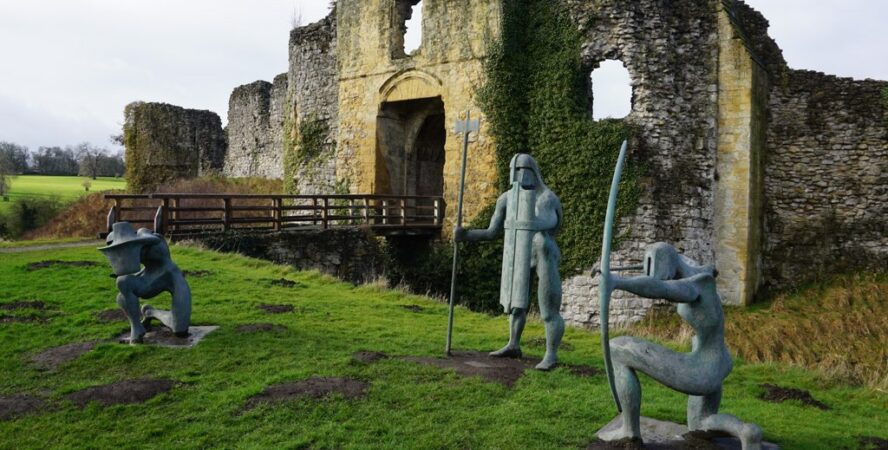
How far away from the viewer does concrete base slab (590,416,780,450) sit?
5.32m

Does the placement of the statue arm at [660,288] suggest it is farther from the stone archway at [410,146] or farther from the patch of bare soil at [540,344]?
the stone archway at [410,146]

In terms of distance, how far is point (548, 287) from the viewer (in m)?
7.84

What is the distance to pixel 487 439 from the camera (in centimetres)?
569

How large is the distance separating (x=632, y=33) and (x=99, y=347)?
12199mm

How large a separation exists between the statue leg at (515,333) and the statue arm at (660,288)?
120 inches

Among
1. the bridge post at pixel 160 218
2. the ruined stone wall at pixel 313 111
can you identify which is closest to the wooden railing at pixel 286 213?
the bridge post at pixel 160 218

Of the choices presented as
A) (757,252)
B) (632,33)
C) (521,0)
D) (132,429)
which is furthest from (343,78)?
(132,429)

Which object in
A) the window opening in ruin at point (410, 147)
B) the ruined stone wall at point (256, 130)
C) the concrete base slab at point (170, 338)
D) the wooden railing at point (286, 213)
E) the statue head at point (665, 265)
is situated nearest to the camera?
the statue head at point (665, 265)

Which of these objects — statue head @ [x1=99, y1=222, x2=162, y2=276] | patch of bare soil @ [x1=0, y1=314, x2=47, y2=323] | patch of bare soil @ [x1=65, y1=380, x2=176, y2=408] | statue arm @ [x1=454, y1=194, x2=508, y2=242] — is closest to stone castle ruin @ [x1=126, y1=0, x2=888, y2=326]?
statue arm @ [x1=454, y1=194, x2=508, y2=242]

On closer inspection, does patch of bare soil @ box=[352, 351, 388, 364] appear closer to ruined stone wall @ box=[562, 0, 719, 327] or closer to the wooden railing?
the wooden railing

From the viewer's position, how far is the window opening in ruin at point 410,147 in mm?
19656

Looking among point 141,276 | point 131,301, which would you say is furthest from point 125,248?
point 131,301

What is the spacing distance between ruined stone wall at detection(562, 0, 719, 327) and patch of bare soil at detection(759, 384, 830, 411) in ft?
24.7

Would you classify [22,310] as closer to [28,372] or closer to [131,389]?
[28,372]
